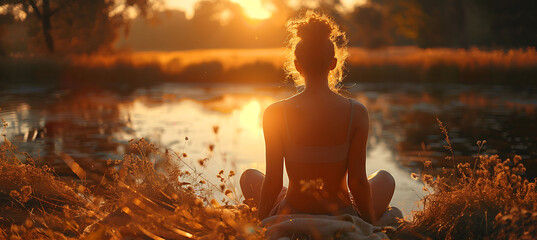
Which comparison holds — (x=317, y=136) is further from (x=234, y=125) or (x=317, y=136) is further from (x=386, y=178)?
(x=234, y=125)

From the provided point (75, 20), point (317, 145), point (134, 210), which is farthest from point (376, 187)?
point (75, 20)

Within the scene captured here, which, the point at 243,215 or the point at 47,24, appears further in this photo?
the point at 47,24

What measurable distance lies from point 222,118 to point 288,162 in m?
9.45

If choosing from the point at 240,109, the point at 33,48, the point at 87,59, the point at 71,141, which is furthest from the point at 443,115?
the point at 33,48

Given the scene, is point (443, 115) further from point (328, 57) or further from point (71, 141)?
point (328, 57)

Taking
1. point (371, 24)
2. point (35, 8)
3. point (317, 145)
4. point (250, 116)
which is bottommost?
point (250, 116)

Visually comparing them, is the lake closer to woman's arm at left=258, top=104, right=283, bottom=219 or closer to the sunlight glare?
the sunlight glare

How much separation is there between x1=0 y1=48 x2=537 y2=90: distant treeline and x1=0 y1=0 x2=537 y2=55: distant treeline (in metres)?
3.52

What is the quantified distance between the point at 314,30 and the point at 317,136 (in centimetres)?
64

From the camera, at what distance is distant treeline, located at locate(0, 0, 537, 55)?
1160 inches

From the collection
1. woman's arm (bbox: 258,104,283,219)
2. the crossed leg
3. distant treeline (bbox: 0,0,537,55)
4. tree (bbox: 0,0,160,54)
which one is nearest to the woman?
woman's arm (bbox: 258,104,283,219)

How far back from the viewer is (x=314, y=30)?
334 cm

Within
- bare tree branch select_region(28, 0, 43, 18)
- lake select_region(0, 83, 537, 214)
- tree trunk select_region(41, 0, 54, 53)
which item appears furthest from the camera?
tree trunk select_region(41, 0, 54, 53)

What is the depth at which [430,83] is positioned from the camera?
23938mm
